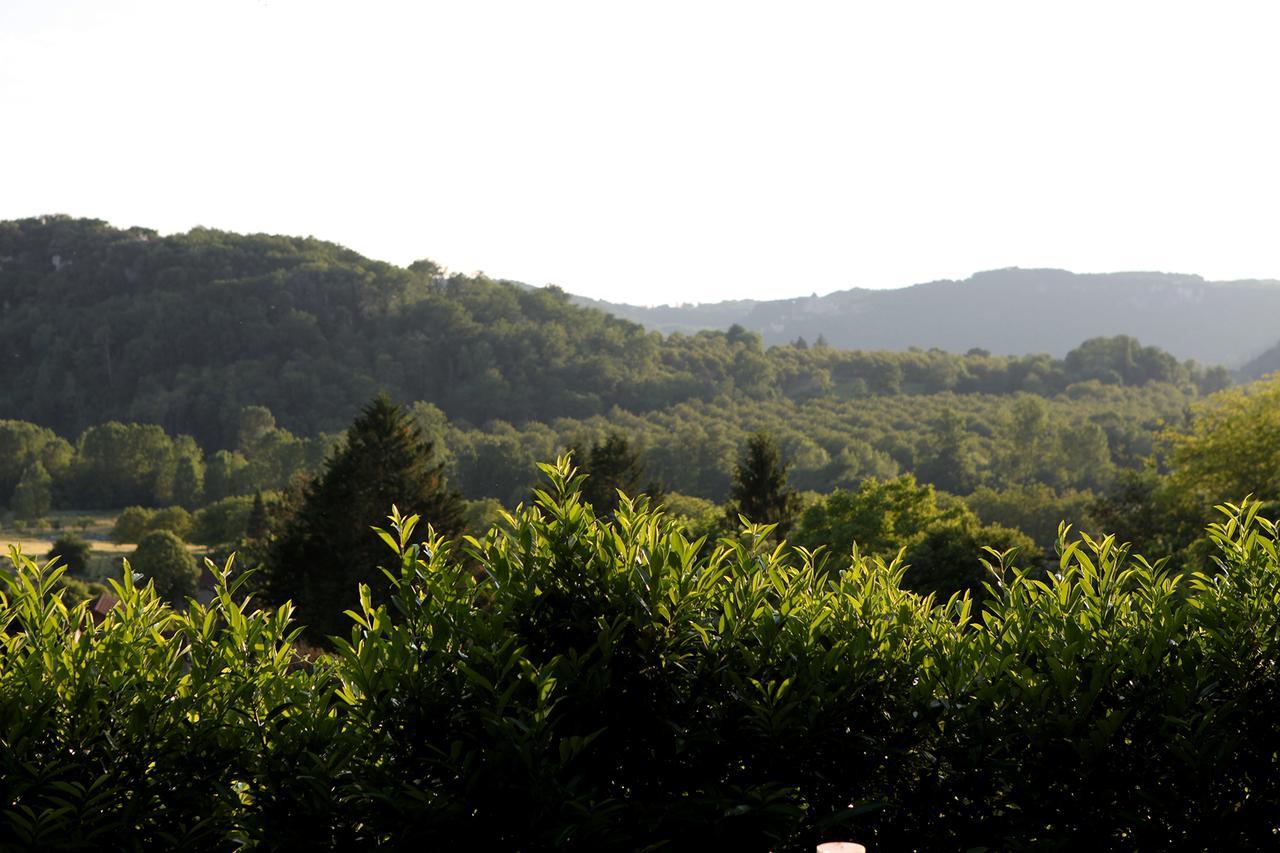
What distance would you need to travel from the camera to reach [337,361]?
149 meters

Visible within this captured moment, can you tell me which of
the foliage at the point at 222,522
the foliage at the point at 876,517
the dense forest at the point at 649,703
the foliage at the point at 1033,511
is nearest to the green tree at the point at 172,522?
the foliage at the point at 222,522

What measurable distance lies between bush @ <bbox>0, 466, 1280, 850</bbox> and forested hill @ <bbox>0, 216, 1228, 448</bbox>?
13231 cm

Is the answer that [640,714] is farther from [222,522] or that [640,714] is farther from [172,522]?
[172,522]

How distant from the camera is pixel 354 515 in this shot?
33125 mm

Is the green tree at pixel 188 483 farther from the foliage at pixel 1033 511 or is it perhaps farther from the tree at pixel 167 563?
the foliage at pixel 1033 511

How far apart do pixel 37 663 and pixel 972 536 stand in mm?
28775

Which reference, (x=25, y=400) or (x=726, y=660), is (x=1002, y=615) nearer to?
(x=726, y=660)

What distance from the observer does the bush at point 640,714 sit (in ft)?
11.1

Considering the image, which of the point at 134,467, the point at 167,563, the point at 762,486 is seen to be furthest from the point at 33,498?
the point at 762,486

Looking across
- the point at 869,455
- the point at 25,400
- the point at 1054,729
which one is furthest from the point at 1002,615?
the point at 25,400

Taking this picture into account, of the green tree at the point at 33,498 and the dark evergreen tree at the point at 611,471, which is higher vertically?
the dark evergreen tree at the point at 611,471

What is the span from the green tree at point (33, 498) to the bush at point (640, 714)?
349 feet

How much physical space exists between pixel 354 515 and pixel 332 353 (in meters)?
124

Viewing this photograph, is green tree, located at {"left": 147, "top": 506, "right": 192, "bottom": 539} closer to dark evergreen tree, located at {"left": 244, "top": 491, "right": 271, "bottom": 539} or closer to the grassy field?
the grassy field
